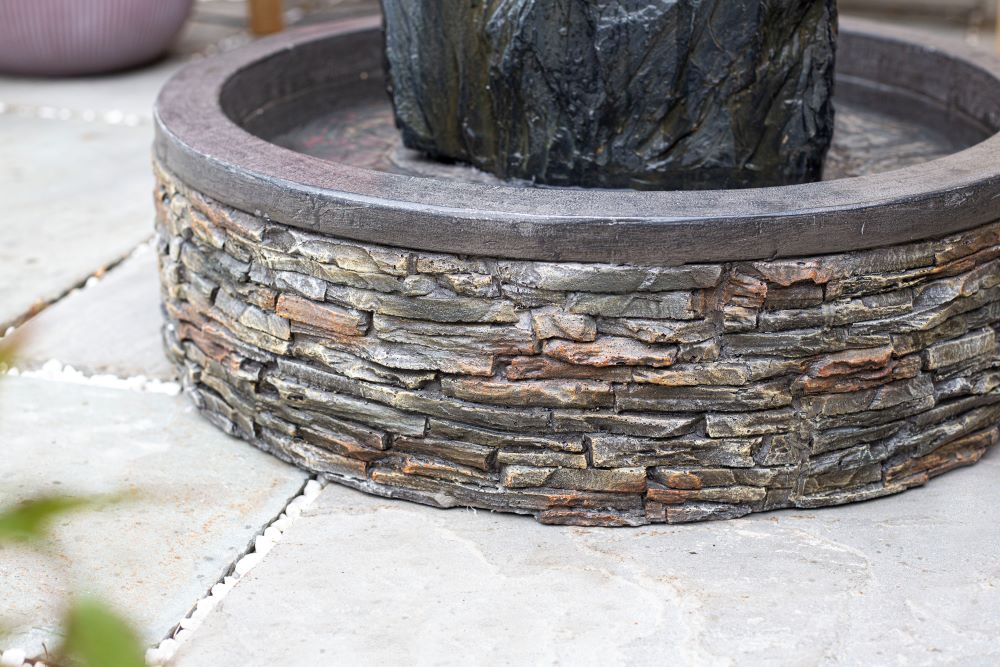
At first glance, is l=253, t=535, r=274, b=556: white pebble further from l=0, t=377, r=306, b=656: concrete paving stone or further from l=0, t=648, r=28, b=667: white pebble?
l=0, t=648, r=28, b=667: white pebble

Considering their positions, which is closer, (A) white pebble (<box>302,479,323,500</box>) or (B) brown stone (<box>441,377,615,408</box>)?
(B) brown stone (<box>441,377,615,408</box>)

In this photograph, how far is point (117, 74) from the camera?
520 cm

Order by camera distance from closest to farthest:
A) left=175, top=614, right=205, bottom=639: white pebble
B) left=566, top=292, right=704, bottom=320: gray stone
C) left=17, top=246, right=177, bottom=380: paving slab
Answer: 1. left=175, top=614, right=205, bottom=639: white pebble
2. left=566, top=292, right=704, bottom=320: gray stone
3. left=17, top=246, right=177, bottom=380: paving slab

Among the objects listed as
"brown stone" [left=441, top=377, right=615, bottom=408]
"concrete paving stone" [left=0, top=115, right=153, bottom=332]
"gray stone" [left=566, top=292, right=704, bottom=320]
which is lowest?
"concrete paving stone" [left=0, top=115, right=153, bottom=332]

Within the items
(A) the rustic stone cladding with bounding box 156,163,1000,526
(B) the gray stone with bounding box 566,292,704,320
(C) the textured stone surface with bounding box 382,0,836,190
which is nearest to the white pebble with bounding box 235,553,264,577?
(A) the rustic stone cladding with bounding box 156,163,1000,526

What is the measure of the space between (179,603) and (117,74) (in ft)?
12.8

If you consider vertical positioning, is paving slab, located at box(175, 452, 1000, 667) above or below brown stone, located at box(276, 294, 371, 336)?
below

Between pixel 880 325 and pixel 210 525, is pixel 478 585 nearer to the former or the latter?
pixel 210 525

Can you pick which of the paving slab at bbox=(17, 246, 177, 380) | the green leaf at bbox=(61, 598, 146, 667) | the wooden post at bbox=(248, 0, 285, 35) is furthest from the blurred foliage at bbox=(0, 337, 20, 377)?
the wooden post at bbox=(248, 0, 285, 35)

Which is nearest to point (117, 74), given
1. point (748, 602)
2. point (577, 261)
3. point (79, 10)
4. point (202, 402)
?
point (79, 10)

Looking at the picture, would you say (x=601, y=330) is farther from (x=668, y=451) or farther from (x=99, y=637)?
(x=99, y=637)

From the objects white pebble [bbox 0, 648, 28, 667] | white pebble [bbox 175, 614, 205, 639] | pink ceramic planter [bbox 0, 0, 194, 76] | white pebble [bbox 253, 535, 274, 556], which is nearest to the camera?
white pebble [bbox 0, 648, 28, 667]

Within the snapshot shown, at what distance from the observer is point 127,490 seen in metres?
2.09

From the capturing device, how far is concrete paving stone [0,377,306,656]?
189 cm
